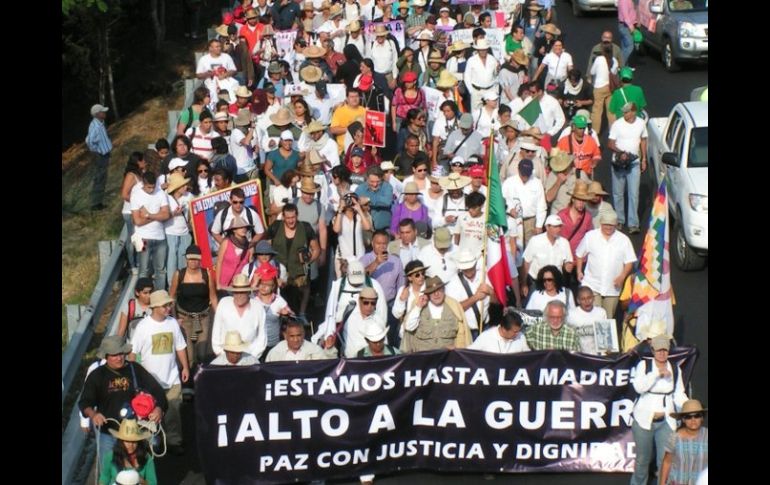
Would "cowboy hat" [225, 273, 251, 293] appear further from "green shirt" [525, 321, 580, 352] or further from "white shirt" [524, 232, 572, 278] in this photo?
"white shirt" [524, 232, 572, 278]

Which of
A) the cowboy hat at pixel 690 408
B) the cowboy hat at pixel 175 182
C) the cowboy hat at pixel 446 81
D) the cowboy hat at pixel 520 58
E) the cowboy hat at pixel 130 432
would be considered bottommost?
the cowboy hat at pixel 130 432

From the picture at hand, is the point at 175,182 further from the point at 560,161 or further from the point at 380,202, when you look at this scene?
the point at 560,161

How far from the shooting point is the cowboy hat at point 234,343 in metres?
13.6

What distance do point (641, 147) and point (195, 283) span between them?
698 centimetres

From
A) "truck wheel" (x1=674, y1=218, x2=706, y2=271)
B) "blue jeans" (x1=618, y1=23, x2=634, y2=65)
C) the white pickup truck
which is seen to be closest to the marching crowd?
the white pickup truck

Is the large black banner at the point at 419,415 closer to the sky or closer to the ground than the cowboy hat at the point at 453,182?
closer to the ground

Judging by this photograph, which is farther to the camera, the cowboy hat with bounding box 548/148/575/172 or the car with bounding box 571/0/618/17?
the car with bounding box 571/0/618/17

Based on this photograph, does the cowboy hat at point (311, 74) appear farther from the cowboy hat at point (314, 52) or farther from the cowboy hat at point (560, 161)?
the cowboy hat at point (560, 161)

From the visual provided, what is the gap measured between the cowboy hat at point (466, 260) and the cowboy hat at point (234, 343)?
2551 mm

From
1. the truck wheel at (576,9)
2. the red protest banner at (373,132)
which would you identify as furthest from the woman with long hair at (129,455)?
the truck wheel at (576,9)

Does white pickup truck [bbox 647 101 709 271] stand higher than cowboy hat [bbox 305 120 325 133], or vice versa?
cowboy hat [bbox 305 120 325 133]

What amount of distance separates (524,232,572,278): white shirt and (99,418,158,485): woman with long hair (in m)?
4.94

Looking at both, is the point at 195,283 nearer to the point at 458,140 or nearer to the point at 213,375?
the point at 213,375

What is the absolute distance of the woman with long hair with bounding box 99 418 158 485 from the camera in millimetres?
12477
